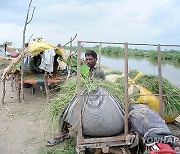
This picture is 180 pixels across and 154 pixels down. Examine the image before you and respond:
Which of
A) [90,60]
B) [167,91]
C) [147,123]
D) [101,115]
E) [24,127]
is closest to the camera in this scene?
[147,123]

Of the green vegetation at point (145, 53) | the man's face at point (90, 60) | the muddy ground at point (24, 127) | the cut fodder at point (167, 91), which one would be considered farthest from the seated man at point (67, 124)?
the green vegetation at point (145, 53)

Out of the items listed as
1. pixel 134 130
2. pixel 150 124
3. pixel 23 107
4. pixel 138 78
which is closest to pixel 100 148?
pixel 134 130

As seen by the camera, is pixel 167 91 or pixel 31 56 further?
pixel 31 56

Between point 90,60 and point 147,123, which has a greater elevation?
point 90,60

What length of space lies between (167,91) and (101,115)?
1.55m

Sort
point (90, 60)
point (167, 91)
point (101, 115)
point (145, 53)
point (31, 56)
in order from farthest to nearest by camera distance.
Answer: point (145, 53)
point (31, 56)
point (90, 60)
point (167, 91)
point (101, 115)

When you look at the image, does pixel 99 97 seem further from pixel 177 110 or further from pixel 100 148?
pixel 177 110

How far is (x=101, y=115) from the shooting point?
3.83 metres

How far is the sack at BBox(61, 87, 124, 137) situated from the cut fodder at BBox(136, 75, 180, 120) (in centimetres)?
99

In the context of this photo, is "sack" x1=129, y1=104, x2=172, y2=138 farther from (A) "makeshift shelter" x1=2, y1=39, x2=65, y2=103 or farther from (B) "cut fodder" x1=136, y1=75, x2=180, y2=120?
(A) "makeshift shelter" x1=2, y1=39, x2=65, y2=103

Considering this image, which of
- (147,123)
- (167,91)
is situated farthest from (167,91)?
(147,123)

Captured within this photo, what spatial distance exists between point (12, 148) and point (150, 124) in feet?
9.67

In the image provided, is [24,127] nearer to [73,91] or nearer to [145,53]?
[73,91]

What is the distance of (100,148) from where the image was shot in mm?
3920
